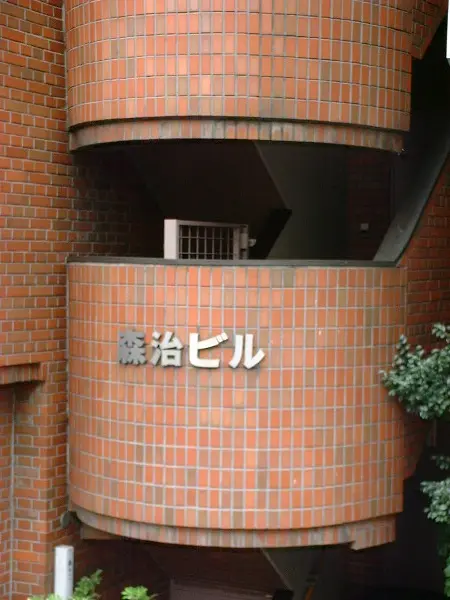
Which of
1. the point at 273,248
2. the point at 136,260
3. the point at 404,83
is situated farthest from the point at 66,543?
the point at 404,83

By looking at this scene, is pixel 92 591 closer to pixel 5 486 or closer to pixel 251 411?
pixel 5 486

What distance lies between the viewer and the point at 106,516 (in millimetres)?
7352

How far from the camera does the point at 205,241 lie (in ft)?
25.6

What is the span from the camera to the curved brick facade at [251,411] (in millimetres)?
6812

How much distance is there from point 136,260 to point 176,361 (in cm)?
84

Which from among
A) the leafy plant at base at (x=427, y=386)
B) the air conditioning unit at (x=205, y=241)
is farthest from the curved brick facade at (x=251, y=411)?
the air conditioning unit at (x=205, y=241)

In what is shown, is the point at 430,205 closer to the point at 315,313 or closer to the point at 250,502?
the point at 315,313

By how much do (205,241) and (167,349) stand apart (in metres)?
1.29

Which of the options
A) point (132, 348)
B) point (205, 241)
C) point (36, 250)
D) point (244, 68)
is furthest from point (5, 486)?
point (244, 68)

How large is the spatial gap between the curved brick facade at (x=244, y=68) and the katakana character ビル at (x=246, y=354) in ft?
5.00

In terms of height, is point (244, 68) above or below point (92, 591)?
above

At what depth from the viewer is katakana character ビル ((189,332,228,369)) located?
267 inches

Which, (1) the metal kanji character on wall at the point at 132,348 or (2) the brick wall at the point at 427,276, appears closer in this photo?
(1) the metal kanji character on wall at the point at 132,348

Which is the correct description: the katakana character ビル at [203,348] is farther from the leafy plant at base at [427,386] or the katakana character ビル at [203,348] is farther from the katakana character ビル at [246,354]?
the leafy plant at base at [427,386]
